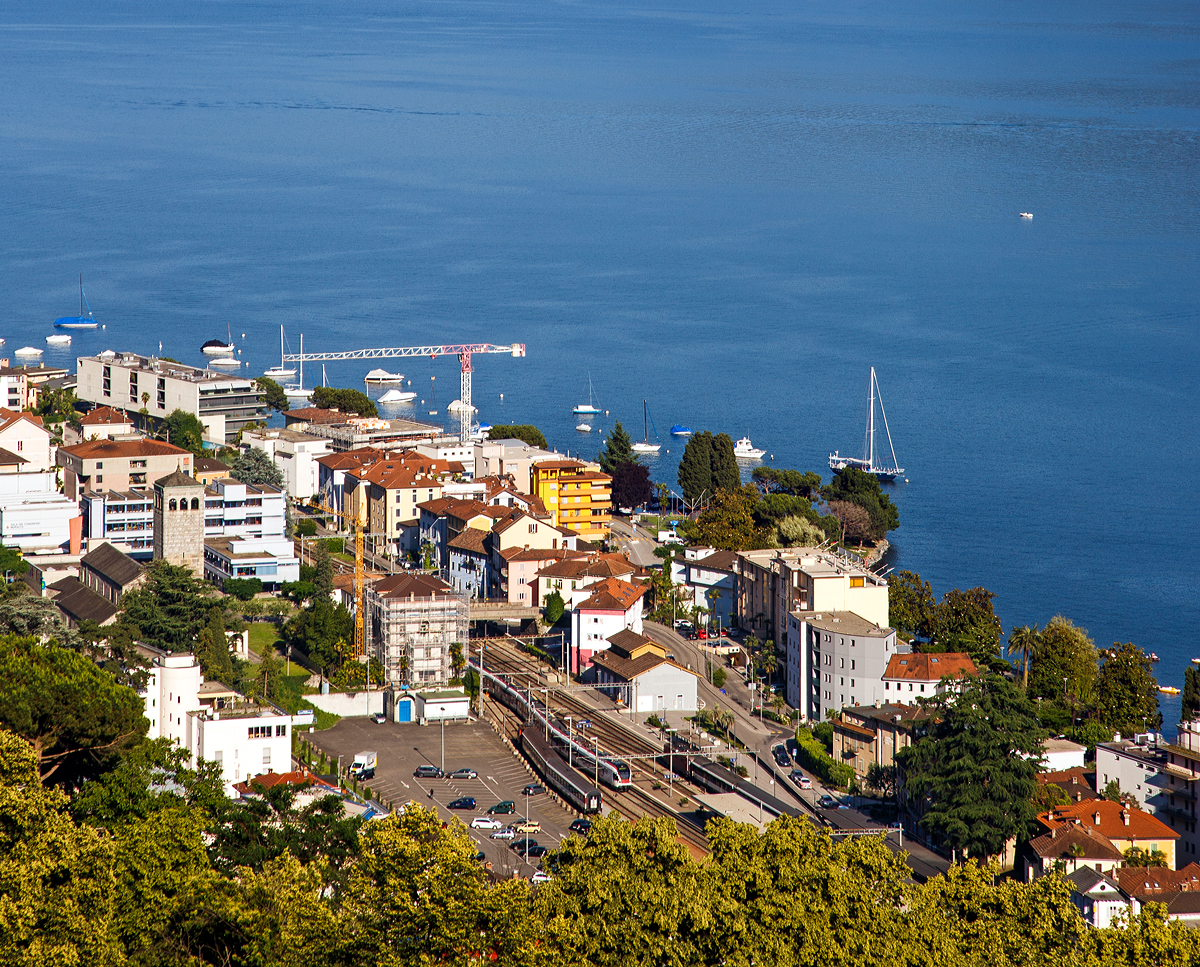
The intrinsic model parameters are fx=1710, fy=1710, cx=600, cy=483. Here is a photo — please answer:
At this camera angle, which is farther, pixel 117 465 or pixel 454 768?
pixel 117 465

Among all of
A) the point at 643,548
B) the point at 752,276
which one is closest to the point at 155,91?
the point at 752,276

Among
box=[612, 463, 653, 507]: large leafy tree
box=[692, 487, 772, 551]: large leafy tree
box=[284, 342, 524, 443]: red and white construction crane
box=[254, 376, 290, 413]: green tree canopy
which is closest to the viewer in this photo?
box=[692, 487, 772, 551]: large leafy tree

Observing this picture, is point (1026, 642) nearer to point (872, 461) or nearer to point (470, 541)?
point (470, 541)

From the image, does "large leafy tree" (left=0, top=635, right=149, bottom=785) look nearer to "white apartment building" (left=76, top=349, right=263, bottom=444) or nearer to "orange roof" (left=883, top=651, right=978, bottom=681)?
"orange roof" (left=883, top=651, right=978, bottom=681)

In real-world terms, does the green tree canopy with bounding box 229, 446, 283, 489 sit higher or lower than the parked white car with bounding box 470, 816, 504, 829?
higher

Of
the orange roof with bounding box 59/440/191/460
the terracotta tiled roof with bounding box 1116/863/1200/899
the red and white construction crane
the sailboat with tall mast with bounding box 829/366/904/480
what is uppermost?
the red and white construction crane

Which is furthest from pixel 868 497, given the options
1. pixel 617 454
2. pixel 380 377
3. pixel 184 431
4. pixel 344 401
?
pixel 380 377

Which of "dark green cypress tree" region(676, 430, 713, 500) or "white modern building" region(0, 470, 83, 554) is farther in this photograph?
"dark green cypress tree" region(676, 430, 713, 500)

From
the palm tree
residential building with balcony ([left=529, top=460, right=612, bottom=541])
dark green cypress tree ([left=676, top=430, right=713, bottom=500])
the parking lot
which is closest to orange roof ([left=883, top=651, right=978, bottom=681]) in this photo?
the palm tree
